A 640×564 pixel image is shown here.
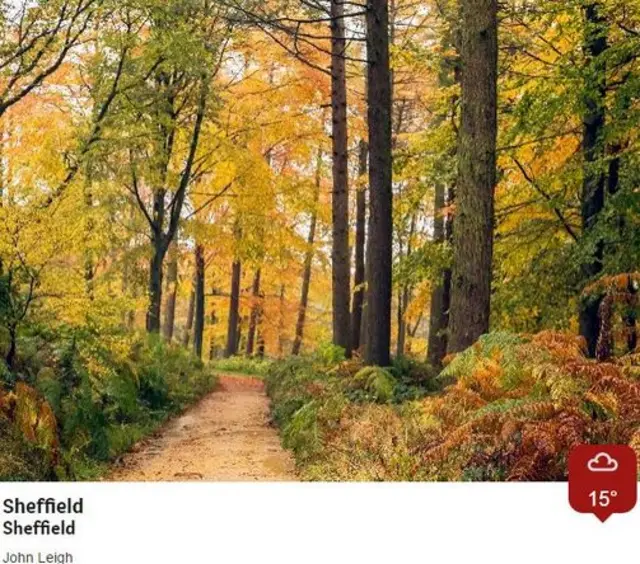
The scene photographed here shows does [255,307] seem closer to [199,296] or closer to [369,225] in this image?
[199,296]

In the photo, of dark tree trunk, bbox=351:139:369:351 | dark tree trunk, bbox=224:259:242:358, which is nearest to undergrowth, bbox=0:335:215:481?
dark tree trunk, bbox=351:139:369:351

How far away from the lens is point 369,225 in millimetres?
9031

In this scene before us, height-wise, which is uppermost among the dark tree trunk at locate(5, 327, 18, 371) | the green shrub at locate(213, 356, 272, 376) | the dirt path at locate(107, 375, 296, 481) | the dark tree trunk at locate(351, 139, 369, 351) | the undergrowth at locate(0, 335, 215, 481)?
the dark tree trunk at locate(351, 139, 369, 351)

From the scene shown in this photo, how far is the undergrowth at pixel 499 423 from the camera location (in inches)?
152

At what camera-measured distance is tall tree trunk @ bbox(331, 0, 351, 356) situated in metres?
11.5

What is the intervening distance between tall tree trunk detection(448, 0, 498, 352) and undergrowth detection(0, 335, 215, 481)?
3.21 metres

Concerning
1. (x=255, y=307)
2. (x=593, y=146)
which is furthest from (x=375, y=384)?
(x=255, y=307)

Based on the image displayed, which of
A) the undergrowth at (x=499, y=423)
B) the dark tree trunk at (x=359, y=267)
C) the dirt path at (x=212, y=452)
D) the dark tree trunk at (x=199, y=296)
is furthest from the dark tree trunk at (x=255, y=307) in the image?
the undergrowth at (x=499, y=423)

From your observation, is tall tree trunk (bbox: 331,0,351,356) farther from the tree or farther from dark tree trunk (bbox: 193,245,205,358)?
dark tree trunk (bbox: 193,245,205,358)

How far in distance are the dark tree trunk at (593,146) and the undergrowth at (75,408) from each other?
4.57m

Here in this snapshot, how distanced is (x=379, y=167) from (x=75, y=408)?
14.4 feet
